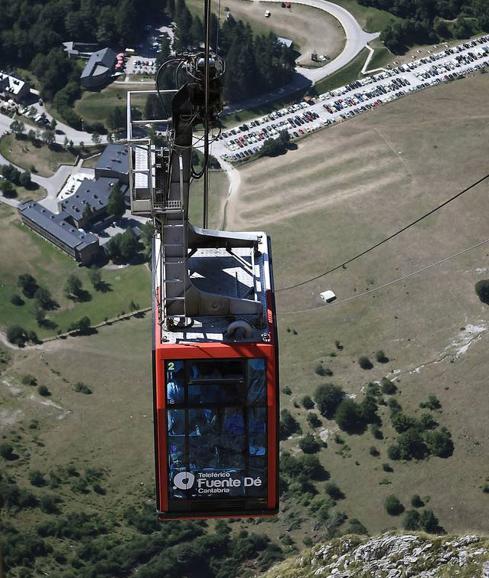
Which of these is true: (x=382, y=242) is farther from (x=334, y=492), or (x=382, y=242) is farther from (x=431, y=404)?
(x=334, y=492)

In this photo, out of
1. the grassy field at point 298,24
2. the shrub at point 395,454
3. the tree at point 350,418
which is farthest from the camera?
the grassy field at point 298,24

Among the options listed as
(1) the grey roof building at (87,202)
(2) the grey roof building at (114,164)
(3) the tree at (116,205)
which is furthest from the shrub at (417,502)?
(2) the grey roof building at (114,164)

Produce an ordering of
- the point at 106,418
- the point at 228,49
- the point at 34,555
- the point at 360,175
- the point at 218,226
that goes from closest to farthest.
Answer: the point at 34,555 → the point at 106,418 → the point at 218,226 → the point at 360,175 → the point at 228,49

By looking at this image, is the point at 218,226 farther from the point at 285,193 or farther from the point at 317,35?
the point at 317,35

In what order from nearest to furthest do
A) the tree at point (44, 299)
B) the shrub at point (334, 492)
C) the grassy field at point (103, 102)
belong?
the shrub at point (334, 492) → the tree at point (44, 299) → the grassy field at point (103, 102)

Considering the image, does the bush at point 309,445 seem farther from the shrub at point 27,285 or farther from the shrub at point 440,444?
the shrub at point 27,285

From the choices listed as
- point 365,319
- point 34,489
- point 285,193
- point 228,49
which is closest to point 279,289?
point 365,319
